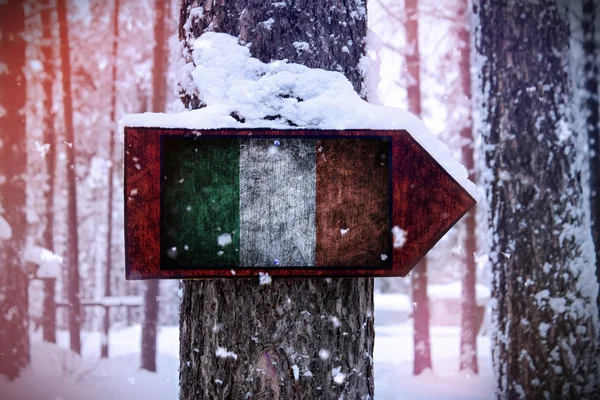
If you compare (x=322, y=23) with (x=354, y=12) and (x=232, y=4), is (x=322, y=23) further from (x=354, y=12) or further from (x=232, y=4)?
(x=232, y=4)

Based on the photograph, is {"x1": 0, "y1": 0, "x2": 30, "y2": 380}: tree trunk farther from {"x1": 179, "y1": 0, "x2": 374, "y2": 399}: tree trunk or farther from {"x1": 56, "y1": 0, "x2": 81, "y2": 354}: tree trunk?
{"x1": 179, "y1": 0, "x2": 374, "y2": 399}: tree trunk

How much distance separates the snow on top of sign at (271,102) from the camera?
119cm

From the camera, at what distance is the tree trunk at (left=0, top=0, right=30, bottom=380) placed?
787 cm

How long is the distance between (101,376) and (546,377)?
781cm

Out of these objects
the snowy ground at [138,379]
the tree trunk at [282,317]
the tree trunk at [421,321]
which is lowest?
the snowy ground at [138,379]

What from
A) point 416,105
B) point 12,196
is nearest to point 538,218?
point 416,105

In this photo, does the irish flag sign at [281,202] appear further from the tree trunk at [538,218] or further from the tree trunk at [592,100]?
the tree trunk at [592,100]

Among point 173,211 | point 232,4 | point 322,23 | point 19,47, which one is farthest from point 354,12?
point 19,47

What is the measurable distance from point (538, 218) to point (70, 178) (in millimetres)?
8350

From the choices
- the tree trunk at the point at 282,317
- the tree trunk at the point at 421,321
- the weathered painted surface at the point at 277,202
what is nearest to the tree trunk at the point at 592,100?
the tree trunk at the point at 421,321

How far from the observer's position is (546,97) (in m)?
3.69

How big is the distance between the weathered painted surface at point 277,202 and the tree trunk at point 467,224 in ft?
22.9

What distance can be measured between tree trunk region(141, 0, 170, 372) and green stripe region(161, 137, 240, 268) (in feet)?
23.2

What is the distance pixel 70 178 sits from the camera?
865cm
